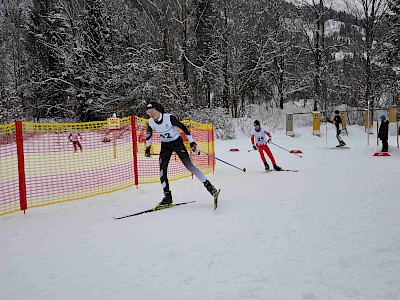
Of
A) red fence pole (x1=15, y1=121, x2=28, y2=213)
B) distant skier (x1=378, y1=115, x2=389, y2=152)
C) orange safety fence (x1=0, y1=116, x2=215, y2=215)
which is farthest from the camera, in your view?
distant skier (x1=378, y1=115, x2=389, y2=152)

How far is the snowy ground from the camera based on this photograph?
3.23 metres

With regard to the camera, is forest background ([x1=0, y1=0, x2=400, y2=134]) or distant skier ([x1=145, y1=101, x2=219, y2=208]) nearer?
distant skier ([x1=145, y1=101, x2=219, y2=208])

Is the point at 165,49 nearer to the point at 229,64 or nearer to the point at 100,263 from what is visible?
the point at 229,64

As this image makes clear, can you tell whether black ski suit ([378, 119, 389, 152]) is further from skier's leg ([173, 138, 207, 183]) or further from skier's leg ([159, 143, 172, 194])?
skier's leg ([159, 143, 172, 194])

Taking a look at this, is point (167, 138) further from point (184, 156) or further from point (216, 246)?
point (216, 246)

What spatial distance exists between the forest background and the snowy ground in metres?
16.3

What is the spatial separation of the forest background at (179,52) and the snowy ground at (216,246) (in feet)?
53.3

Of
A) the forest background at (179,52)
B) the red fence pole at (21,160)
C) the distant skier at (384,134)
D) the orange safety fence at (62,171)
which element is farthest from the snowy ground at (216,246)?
the forest background at (179,52)

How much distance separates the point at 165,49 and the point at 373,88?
17189 millimetres

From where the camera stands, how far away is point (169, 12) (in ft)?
84.0

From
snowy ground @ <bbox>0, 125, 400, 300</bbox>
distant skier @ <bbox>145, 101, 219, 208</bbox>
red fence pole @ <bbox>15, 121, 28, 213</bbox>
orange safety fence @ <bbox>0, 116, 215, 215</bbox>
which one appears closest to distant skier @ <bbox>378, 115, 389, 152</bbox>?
snowy ground @ <bbox>0, 125, 400, 300</bbox>

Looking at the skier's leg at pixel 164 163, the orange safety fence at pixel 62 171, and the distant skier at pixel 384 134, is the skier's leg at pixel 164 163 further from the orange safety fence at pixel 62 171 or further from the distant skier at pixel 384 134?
the distant skier at pixel 384 134

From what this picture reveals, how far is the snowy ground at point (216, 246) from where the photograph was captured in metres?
3.23

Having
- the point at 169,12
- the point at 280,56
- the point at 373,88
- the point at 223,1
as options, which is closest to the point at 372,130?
the point at 373,88
